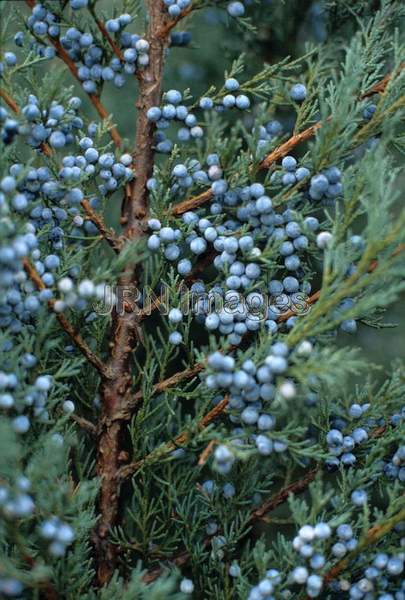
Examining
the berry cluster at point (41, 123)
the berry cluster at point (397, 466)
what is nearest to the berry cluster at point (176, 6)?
the berry cluster at point (41, 123)

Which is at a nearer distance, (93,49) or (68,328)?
(68,328)

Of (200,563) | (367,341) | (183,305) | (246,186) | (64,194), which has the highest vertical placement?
(64,194)

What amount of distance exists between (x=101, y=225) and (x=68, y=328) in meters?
0.22

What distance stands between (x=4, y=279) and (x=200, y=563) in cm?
67

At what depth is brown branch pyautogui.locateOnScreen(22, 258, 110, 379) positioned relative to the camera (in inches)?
42.6

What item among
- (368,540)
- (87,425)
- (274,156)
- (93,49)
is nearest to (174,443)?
(87,425)

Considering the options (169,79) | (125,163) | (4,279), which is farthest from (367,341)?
(4,279)

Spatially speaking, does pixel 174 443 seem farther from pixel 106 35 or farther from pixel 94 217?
pixel 106 35

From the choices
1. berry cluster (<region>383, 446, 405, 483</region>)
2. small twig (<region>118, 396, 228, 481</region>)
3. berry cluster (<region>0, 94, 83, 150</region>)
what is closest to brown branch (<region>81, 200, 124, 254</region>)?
berry cluster (<region>0, 94, 83, 150</region>)

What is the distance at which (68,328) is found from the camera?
116 cm

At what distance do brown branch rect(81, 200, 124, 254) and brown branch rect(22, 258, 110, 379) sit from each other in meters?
0.18

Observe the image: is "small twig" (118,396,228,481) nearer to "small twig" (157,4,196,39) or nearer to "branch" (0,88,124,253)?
"branch" (0,88,124,253)

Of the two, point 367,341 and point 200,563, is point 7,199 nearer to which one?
point 200,563

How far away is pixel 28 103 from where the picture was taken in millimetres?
1152
